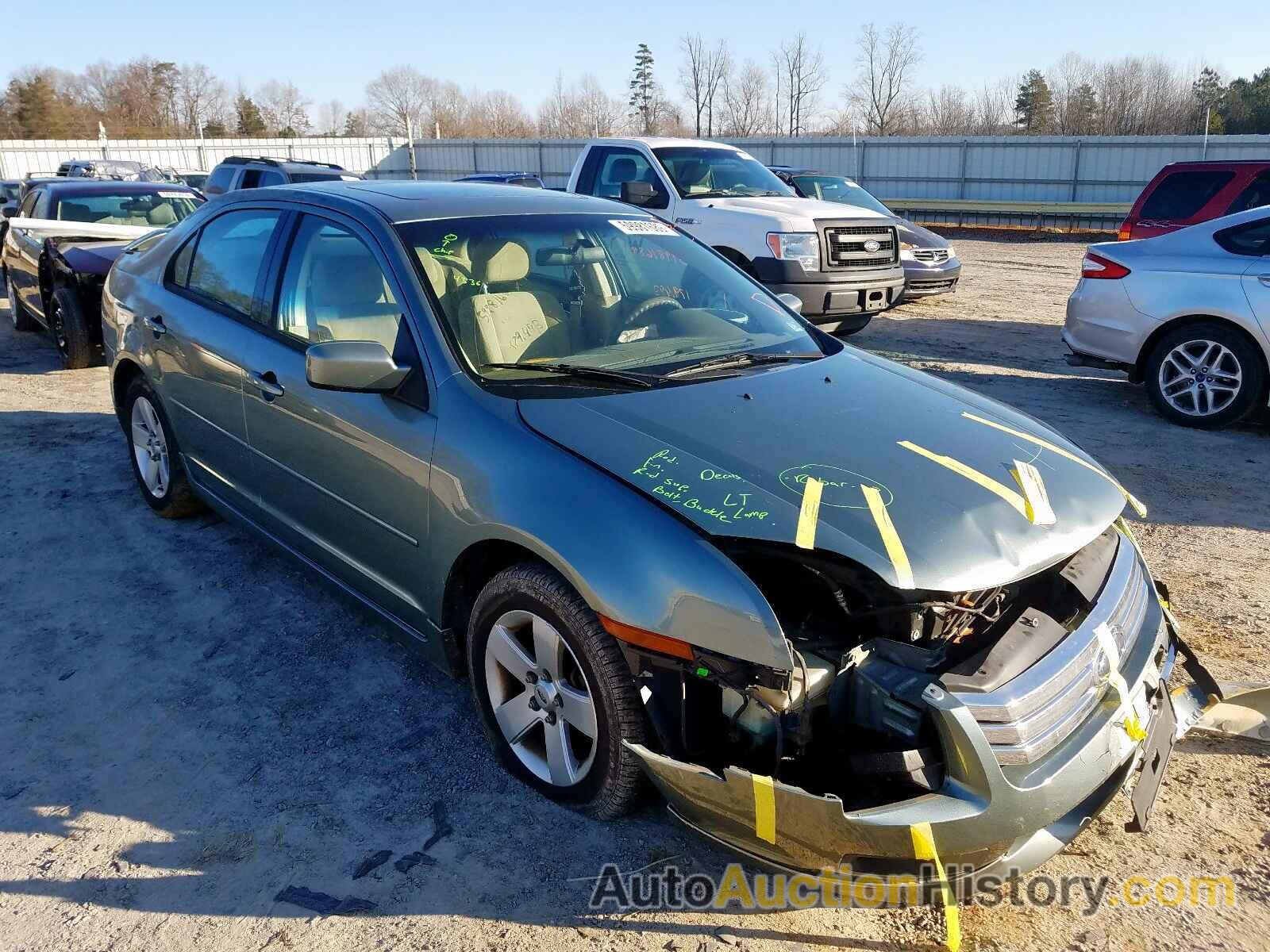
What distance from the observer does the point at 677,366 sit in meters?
3.40

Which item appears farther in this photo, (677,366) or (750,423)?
(677,366)

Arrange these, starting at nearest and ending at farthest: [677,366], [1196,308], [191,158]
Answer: [677,366], [1196,308], [191,158]

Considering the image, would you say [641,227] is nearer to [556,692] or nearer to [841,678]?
[556,692]

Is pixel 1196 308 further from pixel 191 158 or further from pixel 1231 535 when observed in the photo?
pixel 191 158

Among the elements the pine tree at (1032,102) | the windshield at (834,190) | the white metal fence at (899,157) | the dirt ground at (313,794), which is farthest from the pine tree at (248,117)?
the dirt ground at (313,794)

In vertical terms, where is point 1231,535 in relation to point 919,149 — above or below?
below

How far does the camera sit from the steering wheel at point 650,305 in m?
3.74

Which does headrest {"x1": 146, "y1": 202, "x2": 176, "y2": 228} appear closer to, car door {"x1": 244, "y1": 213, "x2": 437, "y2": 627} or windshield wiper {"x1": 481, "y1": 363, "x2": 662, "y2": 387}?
car door {"x1": 244, "y1": 213, "x2": 437, "y2": 627}

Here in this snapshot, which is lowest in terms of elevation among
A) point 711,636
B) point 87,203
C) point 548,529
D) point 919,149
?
point 711,636

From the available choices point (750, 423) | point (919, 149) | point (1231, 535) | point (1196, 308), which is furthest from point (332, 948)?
point (919, 149)

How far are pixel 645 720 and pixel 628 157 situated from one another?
898cm

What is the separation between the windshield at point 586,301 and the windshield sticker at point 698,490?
1.89ft

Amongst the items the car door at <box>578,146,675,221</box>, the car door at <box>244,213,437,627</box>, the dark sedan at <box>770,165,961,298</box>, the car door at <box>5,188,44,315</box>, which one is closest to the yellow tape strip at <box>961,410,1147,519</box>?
the car door at <box>244,213,437,627</box>

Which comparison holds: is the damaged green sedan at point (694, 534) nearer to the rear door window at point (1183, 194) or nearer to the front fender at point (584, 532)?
the front fender at point (584, 532)
